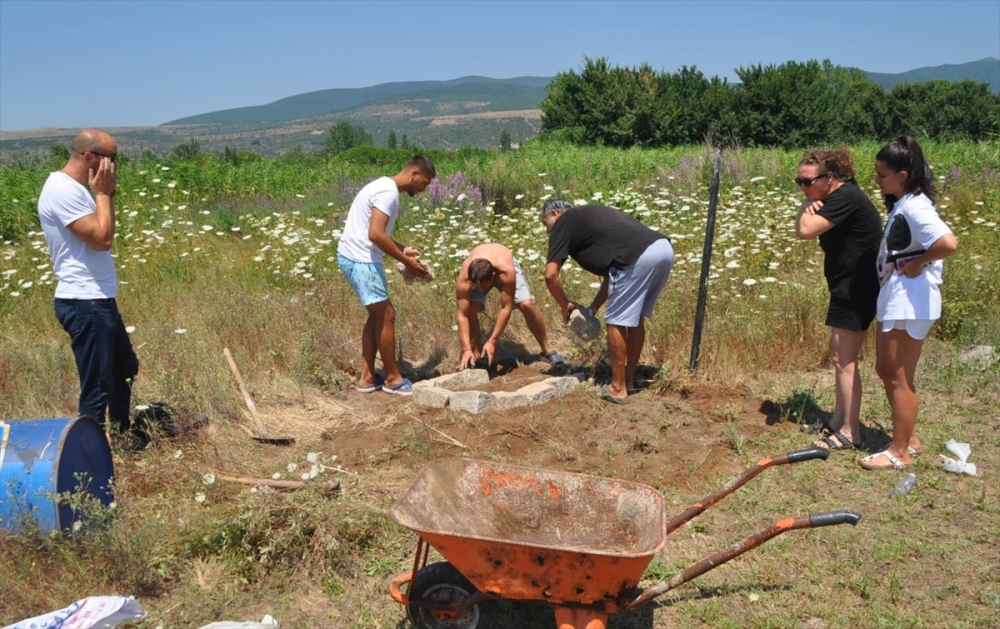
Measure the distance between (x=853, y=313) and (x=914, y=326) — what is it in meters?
0.44

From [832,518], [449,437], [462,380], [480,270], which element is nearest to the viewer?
[832,518]

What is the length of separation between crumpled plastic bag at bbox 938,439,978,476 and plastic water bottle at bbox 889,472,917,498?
34 centimetres

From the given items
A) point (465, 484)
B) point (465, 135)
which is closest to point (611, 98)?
point (465, 484)

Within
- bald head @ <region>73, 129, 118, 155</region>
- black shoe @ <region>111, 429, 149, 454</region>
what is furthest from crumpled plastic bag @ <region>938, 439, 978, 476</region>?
bald head @ <region>73, 129, 118, 155</region>

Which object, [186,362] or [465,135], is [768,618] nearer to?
[186,362]

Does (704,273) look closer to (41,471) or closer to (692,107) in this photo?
(41,471)

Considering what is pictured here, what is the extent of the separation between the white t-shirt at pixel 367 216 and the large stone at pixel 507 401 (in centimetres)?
140

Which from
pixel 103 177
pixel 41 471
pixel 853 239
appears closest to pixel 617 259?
pixel 853 239

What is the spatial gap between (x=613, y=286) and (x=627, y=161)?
39.1 feet

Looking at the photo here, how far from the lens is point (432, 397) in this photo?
19.7 feet

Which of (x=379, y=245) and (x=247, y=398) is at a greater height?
(x=379, y=245)

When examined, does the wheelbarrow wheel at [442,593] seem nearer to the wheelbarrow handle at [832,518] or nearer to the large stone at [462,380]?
the wheelbarrow handle at [832,518]

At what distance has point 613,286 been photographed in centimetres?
582

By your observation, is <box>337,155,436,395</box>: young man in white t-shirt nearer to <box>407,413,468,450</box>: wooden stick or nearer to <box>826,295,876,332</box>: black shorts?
<box>407,413,468,450</box>: wooden stick
